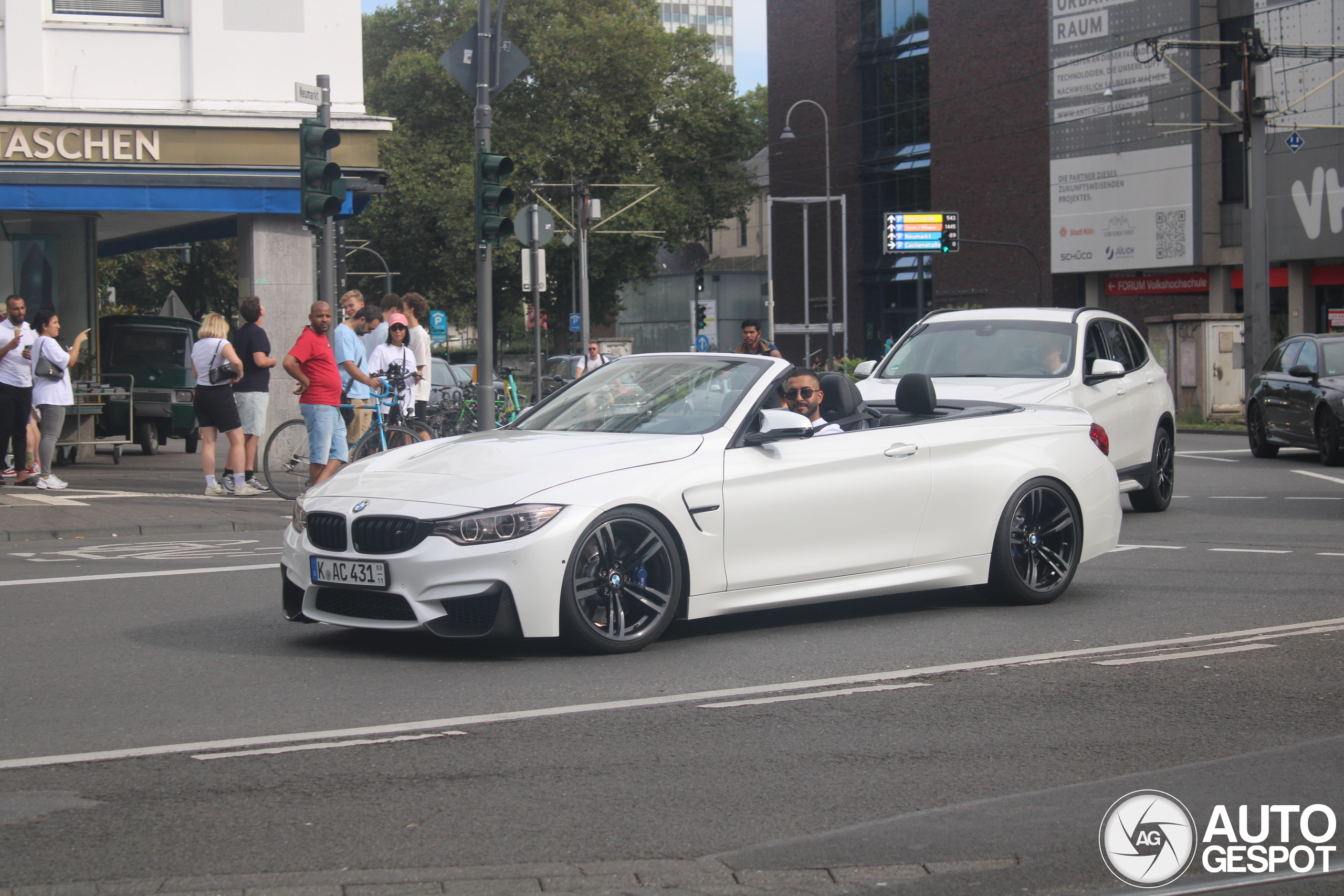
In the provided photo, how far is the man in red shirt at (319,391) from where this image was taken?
14602 millimetres

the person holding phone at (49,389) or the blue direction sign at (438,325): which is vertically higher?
the blue direction sign at (438,325)

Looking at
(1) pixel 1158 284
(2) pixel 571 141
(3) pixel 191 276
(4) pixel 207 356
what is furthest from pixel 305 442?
(3) pixel 191 276

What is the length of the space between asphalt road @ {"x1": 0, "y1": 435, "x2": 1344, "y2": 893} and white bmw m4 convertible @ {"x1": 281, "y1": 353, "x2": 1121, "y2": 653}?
254mm

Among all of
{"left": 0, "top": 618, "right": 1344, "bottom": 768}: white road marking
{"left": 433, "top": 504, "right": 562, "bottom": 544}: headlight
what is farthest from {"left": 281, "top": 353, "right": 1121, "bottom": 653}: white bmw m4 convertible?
{"left": 0, "top": 618, "right": 1344, "bottom": 768}: white road marking

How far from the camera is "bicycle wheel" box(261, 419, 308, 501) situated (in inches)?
607

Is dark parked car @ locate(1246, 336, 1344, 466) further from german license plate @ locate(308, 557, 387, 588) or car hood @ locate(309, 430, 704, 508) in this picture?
german license plate @ locate(308, 557, 387, 588)

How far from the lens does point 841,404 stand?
8219mm

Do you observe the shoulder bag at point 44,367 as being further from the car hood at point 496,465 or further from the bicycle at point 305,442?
the car hood at point 496,465

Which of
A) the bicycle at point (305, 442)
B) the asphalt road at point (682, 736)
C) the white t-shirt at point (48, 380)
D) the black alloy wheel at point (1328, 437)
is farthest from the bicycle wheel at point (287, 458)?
the black alloy wheel at point (1328, 437)

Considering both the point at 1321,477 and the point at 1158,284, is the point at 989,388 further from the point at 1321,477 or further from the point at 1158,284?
the point at 1158,284

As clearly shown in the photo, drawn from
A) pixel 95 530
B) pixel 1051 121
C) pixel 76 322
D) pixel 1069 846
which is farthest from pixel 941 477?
pixel 1051 121

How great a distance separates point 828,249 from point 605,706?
58302 mm

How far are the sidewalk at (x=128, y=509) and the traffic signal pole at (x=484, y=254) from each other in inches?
93.4

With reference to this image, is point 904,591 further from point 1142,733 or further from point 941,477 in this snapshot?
point 1142,733
